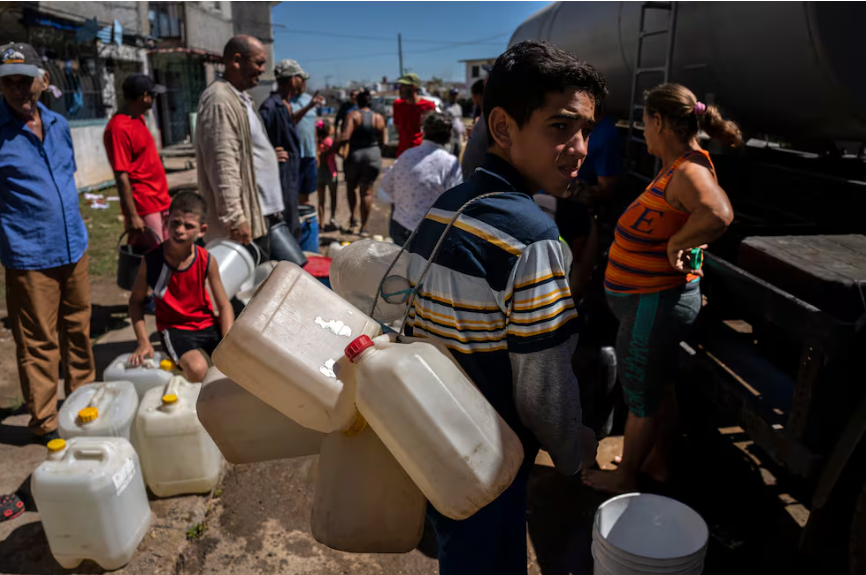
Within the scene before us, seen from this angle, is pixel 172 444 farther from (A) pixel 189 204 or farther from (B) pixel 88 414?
Result: (A) pixel 189 204

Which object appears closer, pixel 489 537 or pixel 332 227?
pixel 489 537

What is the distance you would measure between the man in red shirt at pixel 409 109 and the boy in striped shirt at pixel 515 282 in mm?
6156

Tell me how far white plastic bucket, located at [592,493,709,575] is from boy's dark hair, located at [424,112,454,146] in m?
2.87

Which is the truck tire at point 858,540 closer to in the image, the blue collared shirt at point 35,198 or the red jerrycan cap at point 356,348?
A: the red jerrycan cap at point 356,348

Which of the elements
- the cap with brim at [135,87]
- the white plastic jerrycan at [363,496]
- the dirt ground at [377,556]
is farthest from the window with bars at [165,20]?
the white plastic jerrycan at [363,496]

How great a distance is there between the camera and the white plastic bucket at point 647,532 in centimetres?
212

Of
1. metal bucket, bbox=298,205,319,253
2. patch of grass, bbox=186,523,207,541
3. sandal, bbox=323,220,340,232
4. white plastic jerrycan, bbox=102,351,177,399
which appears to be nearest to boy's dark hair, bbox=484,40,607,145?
patch of grass, bbox=186,523,207,541

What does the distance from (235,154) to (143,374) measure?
4.83 feet

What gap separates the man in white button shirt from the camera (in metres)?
4.39

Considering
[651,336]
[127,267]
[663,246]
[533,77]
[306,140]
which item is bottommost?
[127,267]

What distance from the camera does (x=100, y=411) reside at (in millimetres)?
2957

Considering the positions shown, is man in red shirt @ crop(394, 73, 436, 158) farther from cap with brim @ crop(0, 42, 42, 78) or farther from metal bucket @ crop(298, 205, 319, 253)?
cap with brim @ crop(0, 42, 42, 78)

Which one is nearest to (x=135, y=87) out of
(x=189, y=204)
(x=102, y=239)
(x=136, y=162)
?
(x=136, y=162)

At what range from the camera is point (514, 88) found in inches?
56.5
